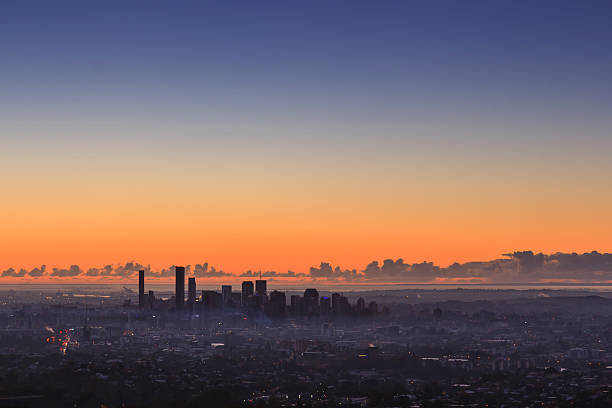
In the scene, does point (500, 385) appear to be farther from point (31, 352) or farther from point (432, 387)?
point (31, 352)

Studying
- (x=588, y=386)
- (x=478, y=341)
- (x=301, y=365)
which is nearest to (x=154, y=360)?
(x=301, y=365)

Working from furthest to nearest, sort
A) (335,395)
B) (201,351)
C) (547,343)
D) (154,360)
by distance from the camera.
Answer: (547,343), (201,351), (154,360), (335,395)

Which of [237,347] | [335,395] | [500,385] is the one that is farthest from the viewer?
[237,347]

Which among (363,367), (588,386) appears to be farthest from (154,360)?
(588,386)

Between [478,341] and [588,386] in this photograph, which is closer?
[588,386]

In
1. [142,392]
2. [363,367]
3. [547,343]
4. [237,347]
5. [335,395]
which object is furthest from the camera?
[547,343]

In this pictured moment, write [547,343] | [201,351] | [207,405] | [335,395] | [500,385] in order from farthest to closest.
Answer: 1. [547,343]
2. [201,351]
3. [500,385]
4. [335,395]
5. [207,405]

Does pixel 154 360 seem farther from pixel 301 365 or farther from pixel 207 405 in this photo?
pixel 207 405

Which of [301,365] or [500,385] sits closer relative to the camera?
[500,385]
